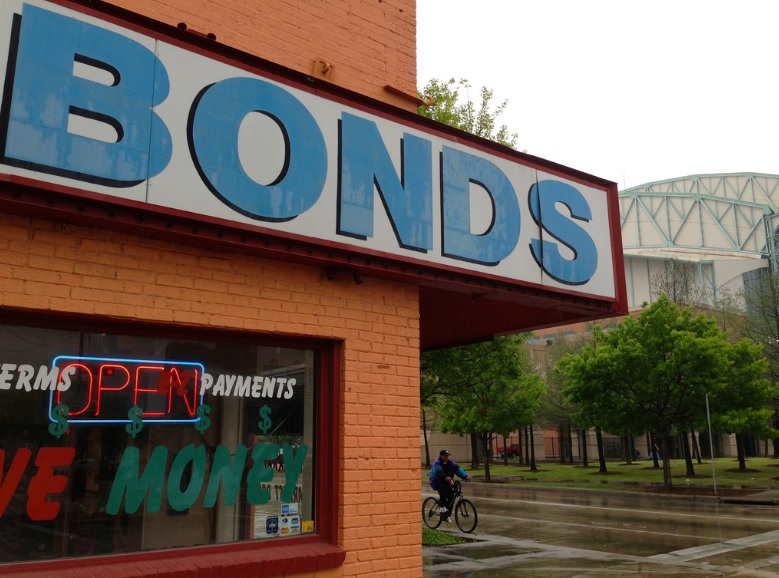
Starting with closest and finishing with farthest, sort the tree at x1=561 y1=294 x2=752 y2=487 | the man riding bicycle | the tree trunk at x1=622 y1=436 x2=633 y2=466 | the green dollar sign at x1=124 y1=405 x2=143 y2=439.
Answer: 1. the green dollar sign at x1=124 y1=405 x2=143 y2=439
2. the man riding bicycle
3. the tree at x1=561 y1=294 x2=752 y2=487
4. the tree trunk at x1=622 y1=436 x2=633 y2=466

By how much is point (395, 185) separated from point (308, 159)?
0.83 metres

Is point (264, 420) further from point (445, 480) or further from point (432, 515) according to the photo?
Answer: point (432, 515)

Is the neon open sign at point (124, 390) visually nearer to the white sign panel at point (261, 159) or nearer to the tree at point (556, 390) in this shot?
the white sign panel at point (261, 159)

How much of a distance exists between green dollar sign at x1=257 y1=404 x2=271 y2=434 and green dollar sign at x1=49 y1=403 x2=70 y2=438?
54.5 inches

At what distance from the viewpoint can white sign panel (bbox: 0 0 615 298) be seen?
411cm

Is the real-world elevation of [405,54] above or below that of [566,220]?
above

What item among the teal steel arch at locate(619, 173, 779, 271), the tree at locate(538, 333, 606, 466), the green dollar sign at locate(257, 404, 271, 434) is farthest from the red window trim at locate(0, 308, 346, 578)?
the teal steel arch at locate(619, 173, 779, 271)

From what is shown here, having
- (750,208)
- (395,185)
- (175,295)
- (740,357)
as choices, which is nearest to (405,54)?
(395,185)

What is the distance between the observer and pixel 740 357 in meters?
25.9

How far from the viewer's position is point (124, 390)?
457 cm

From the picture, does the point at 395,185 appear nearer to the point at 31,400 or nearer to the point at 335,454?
the point at 335,454

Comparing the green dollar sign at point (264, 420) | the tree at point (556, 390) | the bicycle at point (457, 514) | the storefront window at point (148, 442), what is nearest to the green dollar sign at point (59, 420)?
the storefront window at point (148, 442)

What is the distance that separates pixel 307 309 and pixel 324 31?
8.65ft

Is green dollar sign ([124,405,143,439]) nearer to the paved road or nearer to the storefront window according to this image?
the storefront window
